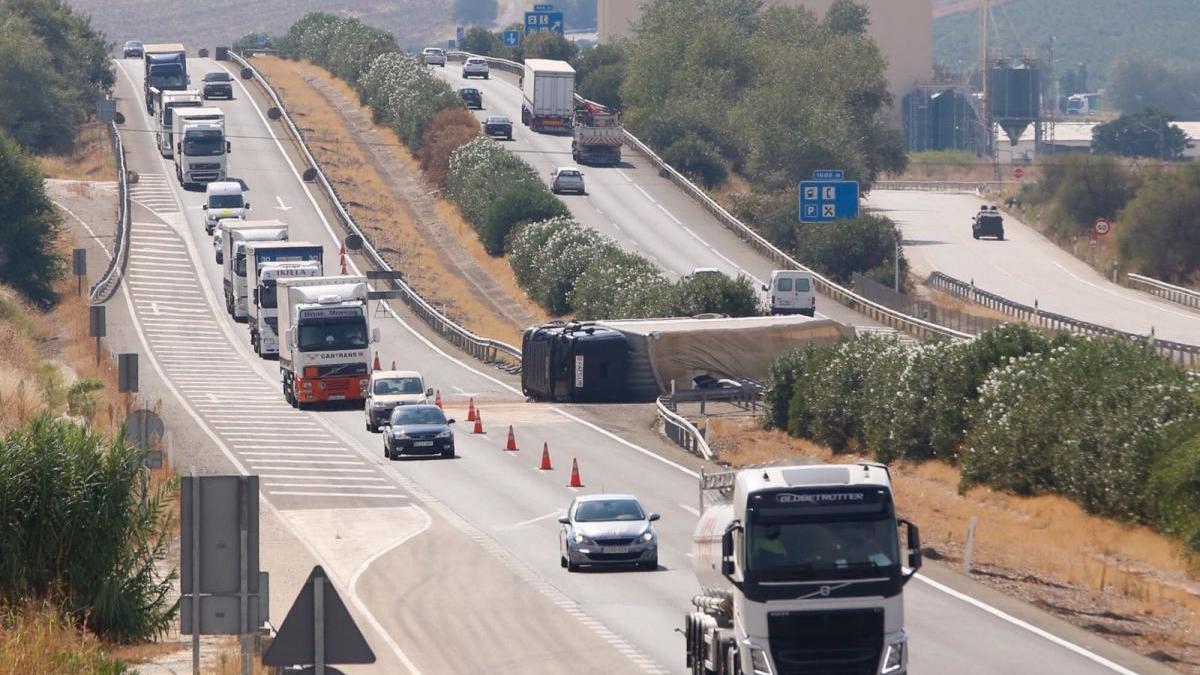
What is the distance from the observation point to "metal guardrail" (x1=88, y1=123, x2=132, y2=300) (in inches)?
3029

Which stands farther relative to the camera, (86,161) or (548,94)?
(548,94)

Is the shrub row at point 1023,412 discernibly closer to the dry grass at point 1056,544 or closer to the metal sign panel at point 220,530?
the dry grass at point 1056,544

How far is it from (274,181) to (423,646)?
81.4 m

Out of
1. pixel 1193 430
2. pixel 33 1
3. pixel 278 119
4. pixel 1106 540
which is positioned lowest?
pixel 1106 540

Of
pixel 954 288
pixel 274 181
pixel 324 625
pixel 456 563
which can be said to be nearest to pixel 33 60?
pixel 274 181

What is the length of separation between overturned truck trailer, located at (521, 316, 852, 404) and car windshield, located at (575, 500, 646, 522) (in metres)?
25.0

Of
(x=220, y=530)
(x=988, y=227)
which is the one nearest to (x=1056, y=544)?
(x=220, y=530)

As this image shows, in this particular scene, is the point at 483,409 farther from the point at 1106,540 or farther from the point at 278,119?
the point at 278,119

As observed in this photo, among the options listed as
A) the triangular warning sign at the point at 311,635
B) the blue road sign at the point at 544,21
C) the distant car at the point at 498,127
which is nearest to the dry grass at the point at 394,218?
the distant car at the point at 498,127

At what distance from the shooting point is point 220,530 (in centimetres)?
1545

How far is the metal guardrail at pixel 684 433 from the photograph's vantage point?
47.2 m

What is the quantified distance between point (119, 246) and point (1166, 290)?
5214 centimetres

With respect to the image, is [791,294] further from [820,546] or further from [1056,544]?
[820,546]

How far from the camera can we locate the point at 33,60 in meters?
118
